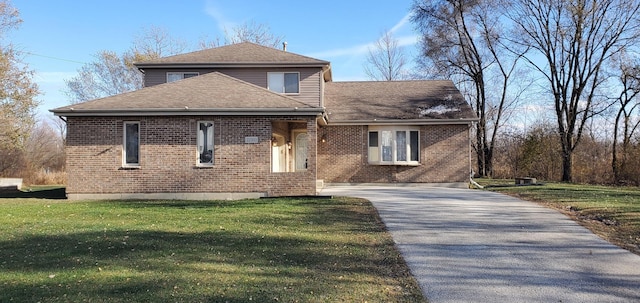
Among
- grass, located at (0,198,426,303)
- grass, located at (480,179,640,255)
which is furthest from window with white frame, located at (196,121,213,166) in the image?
grass, located at (480,179,640,255)

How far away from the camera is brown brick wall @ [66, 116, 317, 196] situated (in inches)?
582

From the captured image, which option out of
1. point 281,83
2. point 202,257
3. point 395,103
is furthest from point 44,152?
point 202,257

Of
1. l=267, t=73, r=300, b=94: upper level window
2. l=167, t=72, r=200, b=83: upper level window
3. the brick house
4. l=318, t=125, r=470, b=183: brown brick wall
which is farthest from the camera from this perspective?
l=167, t=72, r=200, b=83: upper level window

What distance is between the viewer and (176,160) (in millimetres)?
14922

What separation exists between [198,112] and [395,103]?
9.80m

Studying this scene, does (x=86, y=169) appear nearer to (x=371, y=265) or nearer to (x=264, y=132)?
(x=264, y=132)

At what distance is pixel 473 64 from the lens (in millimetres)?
32406

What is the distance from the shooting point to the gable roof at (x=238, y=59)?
65.8 feet

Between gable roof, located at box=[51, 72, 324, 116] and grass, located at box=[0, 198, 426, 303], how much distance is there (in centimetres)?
419

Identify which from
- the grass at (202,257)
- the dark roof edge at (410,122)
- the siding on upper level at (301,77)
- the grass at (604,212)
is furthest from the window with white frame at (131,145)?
the grass at (604,212)

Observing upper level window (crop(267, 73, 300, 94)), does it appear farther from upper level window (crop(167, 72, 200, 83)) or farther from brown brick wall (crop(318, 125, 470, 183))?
upper level window (crop(167, 72, 200, 83))

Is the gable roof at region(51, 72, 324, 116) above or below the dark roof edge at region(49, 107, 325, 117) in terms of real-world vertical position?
above

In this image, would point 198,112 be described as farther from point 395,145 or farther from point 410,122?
point 410,122

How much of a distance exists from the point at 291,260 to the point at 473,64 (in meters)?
29.2
